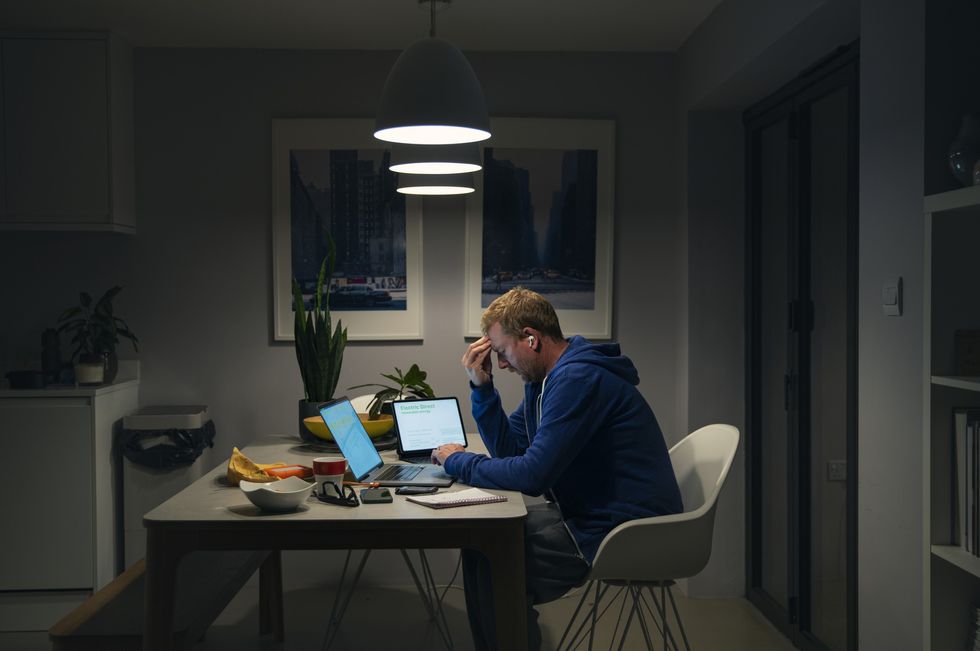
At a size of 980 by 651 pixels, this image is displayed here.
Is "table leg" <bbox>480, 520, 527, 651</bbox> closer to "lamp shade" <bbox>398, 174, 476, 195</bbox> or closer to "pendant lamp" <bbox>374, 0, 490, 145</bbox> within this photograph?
"pendant lamp" <bbox>374, 0, 490, 145</bbox>

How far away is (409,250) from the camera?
4.62 meters

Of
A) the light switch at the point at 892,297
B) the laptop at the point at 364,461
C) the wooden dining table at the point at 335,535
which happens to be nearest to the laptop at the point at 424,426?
the laptop at the point at 364,461

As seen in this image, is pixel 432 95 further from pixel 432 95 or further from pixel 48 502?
pixel 48 502

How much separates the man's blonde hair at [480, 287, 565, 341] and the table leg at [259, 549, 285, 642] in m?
1.49

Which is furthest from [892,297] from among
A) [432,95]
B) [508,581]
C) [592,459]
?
[432,95]

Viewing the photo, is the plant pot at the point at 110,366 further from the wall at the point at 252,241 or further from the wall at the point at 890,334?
the wall at the point at 890,334

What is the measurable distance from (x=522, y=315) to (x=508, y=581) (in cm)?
91

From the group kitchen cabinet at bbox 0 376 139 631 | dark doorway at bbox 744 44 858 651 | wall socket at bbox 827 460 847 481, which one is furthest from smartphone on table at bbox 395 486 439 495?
kitchen cabinet at bbox 0 376 139 631

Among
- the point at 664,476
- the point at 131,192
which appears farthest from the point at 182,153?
the point at 664,476

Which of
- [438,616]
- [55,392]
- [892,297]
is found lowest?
[438,616]

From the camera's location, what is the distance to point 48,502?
13.4 feet

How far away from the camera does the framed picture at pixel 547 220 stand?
15.1ft

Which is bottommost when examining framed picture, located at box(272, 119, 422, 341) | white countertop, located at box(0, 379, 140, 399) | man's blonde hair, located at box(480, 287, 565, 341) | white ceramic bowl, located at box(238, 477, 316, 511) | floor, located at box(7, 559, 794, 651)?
floor, located at box(7, 559, 794, 651)

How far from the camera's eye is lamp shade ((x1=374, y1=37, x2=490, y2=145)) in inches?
103
